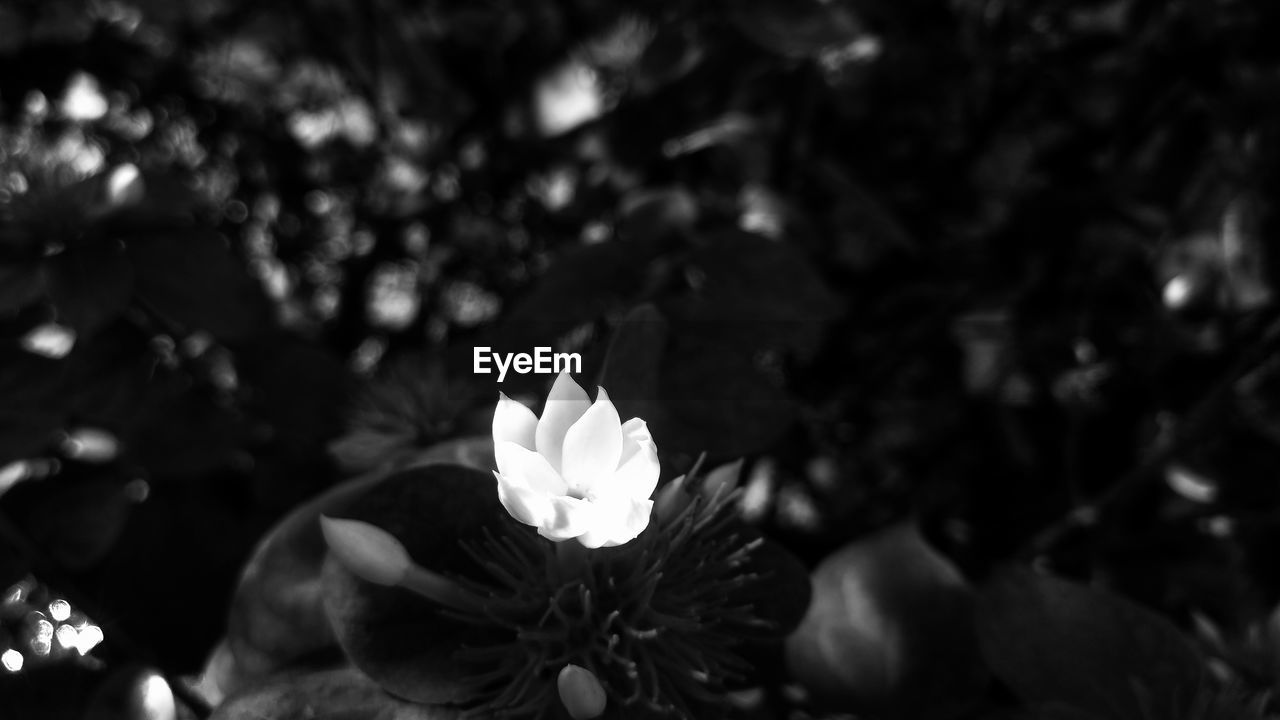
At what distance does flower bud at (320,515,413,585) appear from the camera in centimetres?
37

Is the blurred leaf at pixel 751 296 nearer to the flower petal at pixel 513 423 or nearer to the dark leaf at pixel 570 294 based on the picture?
the dark leaf at pixel 570 294

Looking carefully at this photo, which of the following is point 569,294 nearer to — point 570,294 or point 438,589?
point 570,294

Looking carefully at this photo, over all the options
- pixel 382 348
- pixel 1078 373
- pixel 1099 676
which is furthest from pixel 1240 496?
pixel 382 348

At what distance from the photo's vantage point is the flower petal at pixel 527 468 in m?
0.35

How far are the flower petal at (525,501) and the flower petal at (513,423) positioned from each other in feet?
0.09

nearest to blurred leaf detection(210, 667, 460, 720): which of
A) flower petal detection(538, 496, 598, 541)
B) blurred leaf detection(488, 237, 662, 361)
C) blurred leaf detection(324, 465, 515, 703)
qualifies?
blurred leaf detection(324, 465, 515, 703)

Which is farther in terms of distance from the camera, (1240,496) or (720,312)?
(1240,496)

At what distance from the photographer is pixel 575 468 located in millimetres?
372

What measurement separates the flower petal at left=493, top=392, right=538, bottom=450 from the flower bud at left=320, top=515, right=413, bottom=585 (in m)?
0.06

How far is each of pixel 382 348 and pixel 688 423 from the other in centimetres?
73

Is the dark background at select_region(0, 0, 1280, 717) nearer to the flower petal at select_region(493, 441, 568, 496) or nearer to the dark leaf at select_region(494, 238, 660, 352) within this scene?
the dark leaf at select_region(494, 238, 660, 352)

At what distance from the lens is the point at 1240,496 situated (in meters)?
0.71

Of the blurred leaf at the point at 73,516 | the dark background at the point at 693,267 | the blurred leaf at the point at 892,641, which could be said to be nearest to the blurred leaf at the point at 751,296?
the dark background at the point at 693,267

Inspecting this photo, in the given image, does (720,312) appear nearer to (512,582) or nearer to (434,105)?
(512,582)
